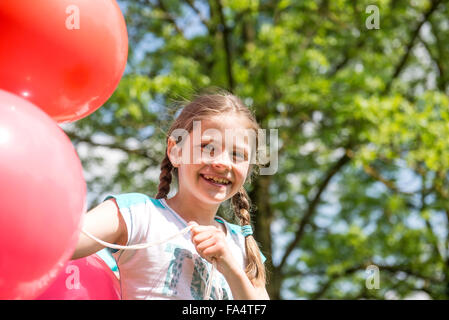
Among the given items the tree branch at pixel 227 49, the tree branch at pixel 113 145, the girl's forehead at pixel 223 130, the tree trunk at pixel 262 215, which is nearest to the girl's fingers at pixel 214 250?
the girl's forehead at pixel 223 130

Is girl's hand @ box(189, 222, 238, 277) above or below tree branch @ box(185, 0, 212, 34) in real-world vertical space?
below

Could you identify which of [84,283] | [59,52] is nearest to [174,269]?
[84,283]

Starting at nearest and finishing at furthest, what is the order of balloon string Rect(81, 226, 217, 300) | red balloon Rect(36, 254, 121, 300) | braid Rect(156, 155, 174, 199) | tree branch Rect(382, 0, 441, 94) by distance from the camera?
balloon string Rect(81, 226, 217, 300), red balloon Rect(36, 254, 121, 300), braid Rect(156, 155, 174, 199), tree branch Rect(382, 0, 441, 94)

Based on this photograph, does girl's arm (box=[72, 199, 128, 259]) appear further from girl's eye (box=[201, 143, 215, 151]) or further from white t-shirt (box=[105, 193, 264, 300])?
girl's eye (box=[201, 143, 215, 151])

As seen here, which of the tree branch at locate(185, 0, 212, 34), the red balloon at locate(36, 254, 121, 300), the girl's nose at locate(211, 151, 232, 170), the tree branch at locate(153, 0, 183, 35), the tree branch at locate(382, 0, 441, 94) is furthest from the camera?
the tree branch at locate(153, 0, 183, 35)

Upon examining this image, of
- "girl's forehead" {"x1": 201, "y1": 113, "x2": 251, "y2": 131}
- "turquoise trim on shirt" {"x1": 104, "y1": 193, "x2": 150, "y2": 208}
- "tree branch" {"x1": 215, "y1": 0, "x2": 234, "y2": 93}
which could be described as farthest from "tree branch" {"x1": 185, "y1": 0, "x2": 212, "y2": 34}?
"turquoise trim on shirt" {"x1": 104, "y1": 193, "x2": 150, "y2": 208}

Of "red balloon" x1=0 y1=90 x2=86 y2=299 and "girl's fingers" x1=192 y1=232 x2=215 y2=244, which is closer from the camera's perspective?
"red balloon" x1=0 y1=90 x2=86 y2=299

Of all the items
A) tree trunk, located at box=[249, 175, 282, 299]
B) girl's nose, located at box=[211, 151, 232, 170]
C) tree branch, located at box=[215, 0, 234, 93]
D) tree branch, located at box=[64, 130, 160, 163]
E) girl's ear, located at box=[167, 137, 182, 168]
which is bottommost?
tree trunk, located at box=[249, 175, 282, 299]

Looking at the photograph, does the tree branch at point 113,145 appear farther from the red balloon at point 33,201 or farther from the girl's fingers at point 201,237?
the red balloon at point 33,201

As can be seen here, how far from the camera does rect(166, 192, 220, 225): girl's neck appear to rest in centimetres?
179

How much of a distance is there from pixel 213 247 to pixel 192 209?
0.31m

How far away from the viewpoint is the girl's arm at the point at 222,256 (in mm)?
1496

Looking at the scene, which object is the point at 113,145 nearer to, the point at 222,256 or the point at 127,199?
the point at 127,199

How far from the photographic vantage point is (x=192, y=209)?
1788mm
